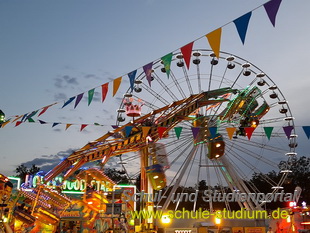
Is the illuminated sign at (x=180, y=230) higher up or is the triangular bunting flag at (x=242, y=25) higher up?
the triangular bunting flag at (x=242, y=25)

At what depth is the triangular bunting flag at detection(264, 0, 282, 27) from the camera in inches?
256

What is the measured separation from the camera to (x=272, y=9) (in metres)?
6.55

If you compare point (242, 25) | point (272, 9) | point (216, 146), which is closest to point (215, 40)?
point (242, 25)

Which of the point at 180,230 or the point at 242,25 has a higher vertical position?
the point at 242,25

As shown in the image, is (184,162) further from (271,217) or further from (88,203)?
(271,217)

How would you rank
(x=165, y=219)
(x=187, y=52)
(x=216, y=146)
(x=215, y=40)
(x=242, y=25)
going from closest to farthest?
(x=242, y=25) < (x=215, y=40) < (x=187, y=52) < (x=216, y=146) < (x=165, y=219)

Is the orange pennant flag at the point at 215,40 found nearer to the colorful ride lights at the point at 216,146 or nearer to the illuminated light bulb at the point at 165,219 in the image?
the colorful ride lights at the point at 216,146

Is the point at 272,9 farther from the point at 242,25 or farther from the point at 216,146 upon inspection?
the point at 216,146

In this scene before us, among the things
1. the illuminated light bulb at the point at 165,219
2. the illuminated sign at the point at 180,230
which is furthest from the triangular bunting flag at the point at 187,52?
the illuminated sign at the point at 180,230

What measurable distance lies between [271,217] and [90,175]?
1004 cm

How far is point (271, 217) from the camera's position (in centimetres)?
1978

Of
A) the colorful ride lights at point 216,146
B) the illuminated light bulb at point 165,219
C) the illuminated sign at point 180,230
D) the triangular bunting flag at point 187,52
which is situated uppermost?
the triangular bunting flag at point 187,52

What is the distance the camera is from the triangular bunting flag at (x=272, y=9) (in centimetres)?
649

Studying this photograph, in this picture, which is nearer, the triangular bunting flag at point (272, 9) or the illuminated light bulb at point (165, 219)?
the triangular bunting flag at point (272, 9)
